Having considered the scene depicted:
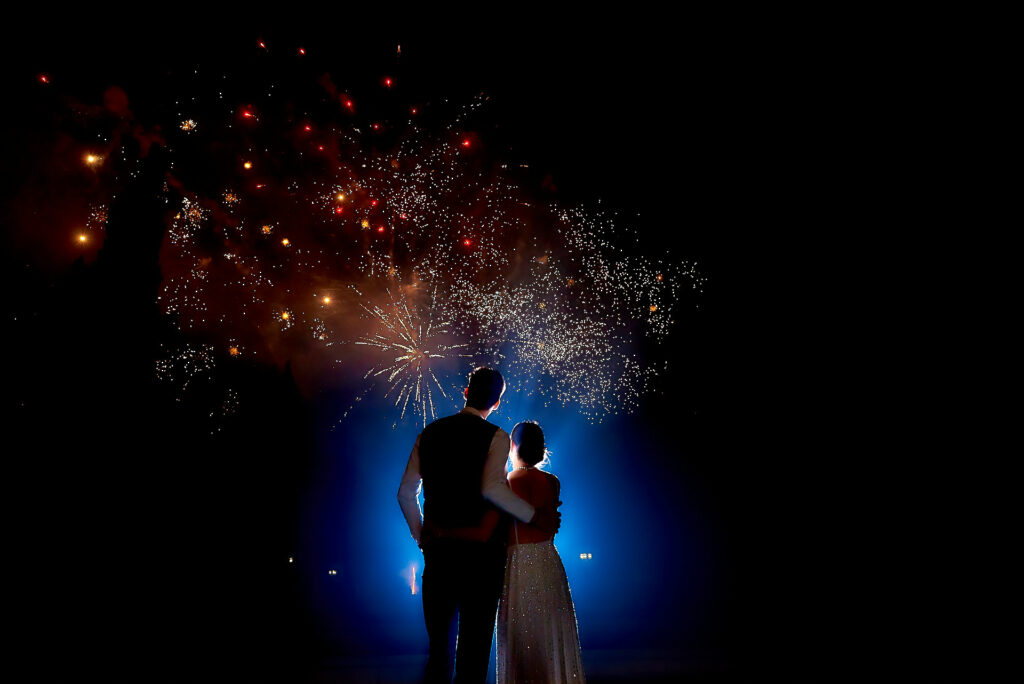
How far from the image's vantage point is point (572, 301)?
26.3 feet

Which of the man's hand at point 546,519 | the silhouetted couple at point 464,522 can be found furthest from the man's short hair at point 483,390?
the man's hand at point 546,519

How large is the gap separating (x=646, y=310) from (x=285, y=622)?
7.38 metres

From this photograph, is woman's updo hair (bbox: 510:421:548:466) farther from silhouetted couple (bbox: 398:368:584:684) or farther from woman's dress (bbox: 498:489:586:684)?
silhouetted couple (bbox: 398:368:584:684)

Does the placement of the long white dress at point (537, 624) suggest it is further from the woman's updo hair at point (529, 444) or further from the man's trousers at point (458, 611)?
the man's trousers at point (458, 611)

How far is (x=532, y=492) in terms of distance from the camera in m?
3.14

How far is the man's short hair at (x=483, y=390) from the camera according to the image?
92.6 inches

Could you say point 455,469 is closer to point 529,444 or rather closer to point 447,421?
point 447,421

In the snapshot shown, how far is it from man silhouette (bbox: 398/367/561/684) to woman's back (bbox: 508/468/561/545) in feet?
2.94

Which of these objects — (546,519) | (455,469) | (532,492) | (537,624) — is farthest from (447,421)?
(537,624)

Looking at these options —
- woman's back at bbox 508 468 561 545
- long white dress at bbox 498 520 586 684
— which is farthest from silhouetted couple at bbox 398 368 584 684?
long white dress at bbox 498 520 586 684

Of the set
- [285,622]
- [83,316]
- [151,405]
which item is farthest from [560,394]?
[83,316]

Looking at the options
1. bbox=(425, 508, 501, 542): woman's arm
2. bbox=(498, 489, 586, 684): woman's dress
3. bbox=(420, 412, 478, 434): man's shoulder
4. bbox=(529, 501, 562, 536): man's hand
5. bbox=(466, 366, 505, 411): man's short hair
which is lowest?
bbox=(498, 489, 586, 684): woman's dress

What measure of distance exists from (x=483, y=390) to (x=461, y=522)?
0.57 metres

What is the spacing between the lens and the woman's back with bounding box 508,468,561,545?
3.14m
